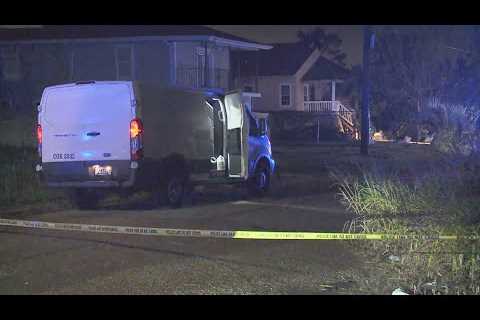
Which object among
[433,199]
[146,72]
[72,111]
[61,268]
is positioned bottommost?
[61,268]

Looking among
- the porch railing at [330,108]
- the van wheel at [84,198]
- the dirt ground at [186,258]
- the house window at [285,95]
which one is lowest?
the dirt ground at [186,258]

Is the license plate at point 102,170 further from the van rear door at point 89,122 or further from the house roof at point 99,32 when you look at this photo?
the house roof at point 99,32

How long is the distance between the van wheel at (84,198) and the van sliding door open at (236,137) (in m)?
2.81

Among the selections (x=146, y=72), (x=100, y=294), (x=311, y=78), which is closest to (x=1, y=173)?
(x=100, y=294)

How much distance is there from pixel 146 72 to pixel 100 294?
2398cm

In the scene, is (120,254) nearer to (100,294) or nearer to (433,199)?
(100,294)

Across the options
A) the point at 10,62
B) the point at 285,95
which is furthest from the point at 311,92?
the point at 10,62

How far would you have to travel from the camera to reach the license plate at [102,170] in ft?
35.8

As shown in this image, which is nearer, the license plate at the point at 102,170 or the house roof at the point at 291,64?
the license plate at the point at 102,170

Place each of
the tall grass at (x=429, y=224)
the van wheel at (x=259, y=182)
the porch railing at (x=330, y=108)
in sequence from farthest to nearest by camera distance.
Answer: the porch railing at (x=330, y=108)
the van wheel at (x=259, y=182)
the tall grass at (x=429, y=224)

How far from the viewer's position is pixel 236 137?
42.7 feet

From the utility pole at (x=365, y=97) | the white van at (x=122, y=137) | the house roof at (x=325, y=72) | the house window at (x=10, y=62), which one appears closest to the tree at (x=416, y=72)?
the utility pole at (x=365, y=97)

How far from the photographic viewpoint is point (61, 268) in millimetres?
7215

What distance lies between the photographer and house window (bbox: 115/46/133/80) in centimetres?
2964
